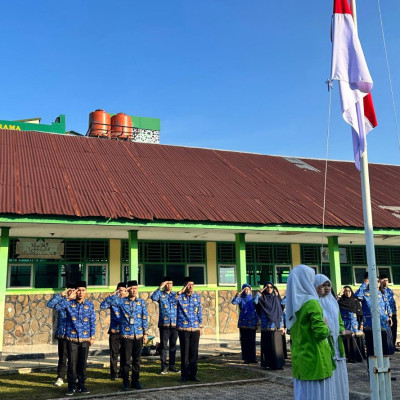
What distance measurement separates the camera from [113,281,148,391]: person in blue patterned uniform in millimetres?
7977

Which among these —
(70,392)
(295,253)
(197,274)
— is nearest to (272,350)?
(70,392)

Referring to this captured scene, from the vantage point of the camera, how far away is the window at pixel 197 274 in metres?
15.4

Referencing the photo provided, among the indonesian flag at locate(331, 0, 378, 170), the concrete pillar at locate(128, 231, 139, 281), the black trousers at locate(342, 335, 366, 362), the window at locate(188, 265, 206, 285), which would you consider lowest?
the black trousers at locate(342, 335, 366, 362)

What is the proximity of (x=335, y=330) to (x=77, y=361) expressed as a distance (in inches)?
166

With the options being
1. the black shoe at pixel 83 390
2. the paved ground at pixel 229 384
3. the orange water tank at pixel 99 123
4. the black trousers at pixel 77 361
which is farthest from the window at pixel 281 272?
the orange water tank at pixel 99 123

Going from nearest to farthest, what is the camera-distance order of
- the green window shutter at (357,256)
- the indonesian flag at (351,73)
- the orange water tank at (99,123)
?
the indonesian flag at (351,73) → the green window shutter at (357,256) → the orange water tank at (99,123)

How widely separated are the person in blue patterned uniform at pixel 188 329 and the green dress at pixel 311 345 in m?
3.75

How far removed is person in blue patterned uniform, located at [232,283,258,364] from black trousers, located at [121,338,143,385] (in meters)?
3.08

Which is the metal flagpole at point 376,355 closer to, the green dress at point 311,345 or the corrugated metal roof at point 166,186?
the green dress at point 311,345

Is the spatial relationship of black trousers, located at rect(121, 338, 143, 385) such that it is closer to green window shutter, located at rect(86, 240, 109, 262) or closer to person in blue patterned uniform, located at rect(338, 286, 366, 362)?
person in blue patterned uniform, located at rect(338, 286, 366, 362)

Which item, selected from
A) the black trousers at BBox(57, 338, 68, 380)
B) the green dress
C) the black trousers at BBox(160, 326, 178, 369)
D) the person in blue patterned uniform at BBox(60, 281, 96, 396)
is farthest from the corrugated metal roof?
the green dress

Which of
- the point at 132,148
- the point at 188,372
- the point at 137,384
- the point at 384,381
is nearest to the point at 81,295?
the point at 137,384

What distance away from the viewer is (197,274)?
50.8ft

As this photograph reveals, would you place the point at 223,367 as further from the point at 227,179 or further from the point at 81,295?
the point at 227,179
